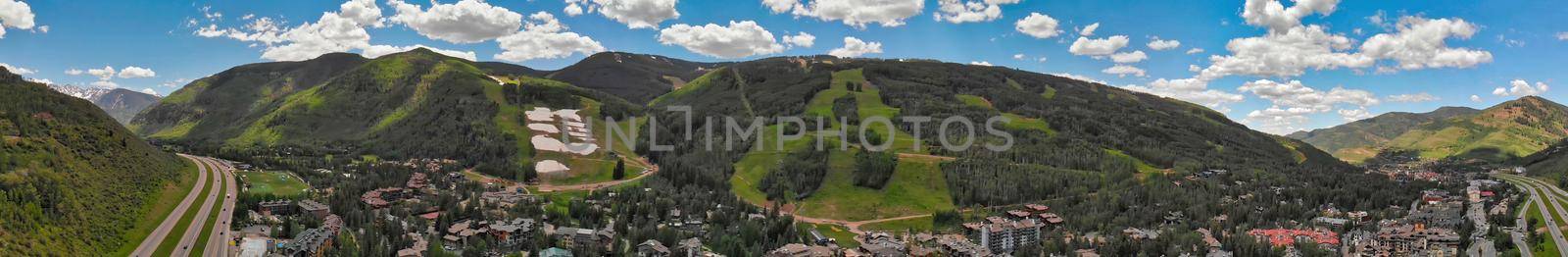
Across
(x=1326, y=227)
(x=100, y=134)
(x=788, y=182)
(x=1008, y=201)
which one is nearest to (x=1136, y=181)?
(x=1008, y=201)

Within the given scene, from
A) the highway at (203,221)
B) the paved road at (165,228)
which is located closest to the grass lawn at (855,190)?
the highway at (203,221)

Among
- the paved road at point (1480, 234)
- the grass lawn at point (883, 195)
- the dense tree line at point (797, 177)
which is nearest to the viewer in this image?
the paved road at point (1480, 234)

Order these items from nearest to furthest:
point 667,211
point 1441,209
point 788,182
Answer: point 667,211
point 1441,209
point 788,182

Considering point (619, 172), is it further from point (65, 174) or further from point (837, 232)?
point (65, 174)

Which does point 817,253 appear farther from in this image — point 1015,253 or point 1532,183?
point 1532,183

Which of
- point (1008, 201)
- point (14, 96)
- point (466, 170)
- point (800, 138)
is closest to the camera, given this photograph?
point (14, 96)

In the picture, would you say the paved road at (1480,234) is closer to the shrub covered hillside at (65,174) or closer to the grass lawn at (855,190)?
the grass lawn at (855,190)

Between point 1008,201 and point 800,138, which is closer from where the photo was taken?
point 1008,201

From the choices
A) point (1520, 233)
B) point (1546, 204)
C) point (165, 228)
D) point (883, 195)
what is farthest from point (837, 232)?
point (1546, 204)
